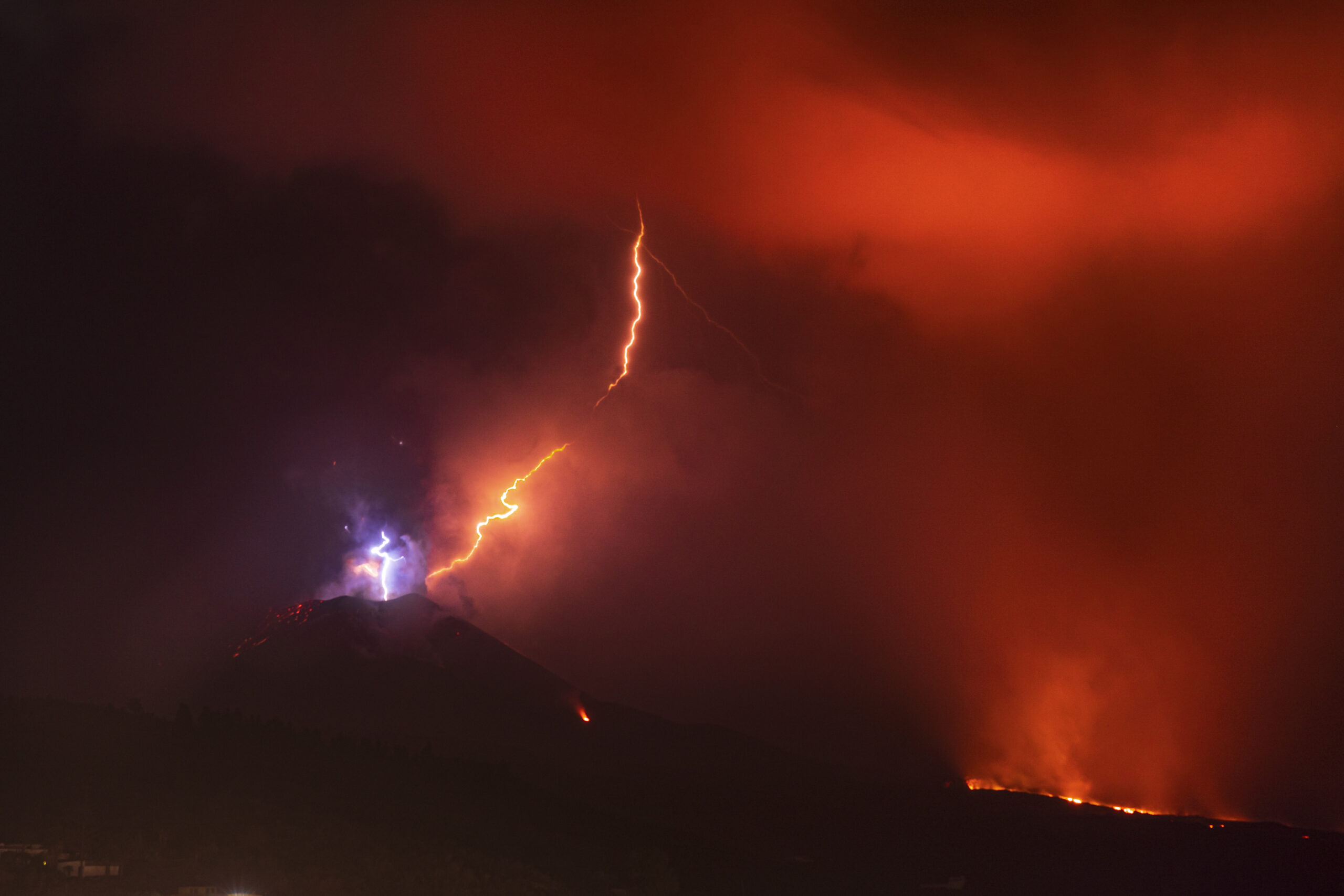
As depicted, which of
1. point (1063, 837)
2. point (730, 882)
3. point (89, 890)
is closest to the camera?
point (89, 890)

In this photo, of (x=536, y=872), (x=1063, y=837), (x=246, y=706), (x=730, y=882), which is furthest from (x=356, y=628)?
(x=1063, y=837)

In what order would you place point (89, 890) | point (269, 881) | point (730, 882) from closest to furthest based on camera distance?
point (89, 890) → point (269, 881) → point (730, 882)

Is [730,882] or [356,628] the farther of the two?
[356,628]

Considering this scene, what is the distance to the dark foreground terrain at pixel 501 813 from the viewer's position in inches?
912

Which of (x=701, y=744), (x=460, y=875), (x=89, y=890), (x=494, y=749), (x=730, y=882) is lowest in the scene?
(x=89, y=890)

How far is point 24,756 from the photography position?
27250mm

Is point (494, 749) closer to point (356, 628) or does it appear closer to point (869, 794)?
point (356, 628)

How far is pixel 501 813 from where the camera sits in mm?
38156

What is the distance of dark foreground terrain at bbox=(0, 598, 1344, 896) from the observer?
2317 cm

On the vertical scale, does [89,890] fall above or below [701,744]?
below

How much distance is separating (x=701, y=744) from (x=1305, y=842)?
1447 inches

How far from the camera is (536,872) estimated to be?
92.8 ft

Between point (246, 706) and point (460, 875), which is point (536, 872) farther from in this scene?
point (246, 706)

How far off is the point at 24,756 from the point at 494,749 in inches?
975
